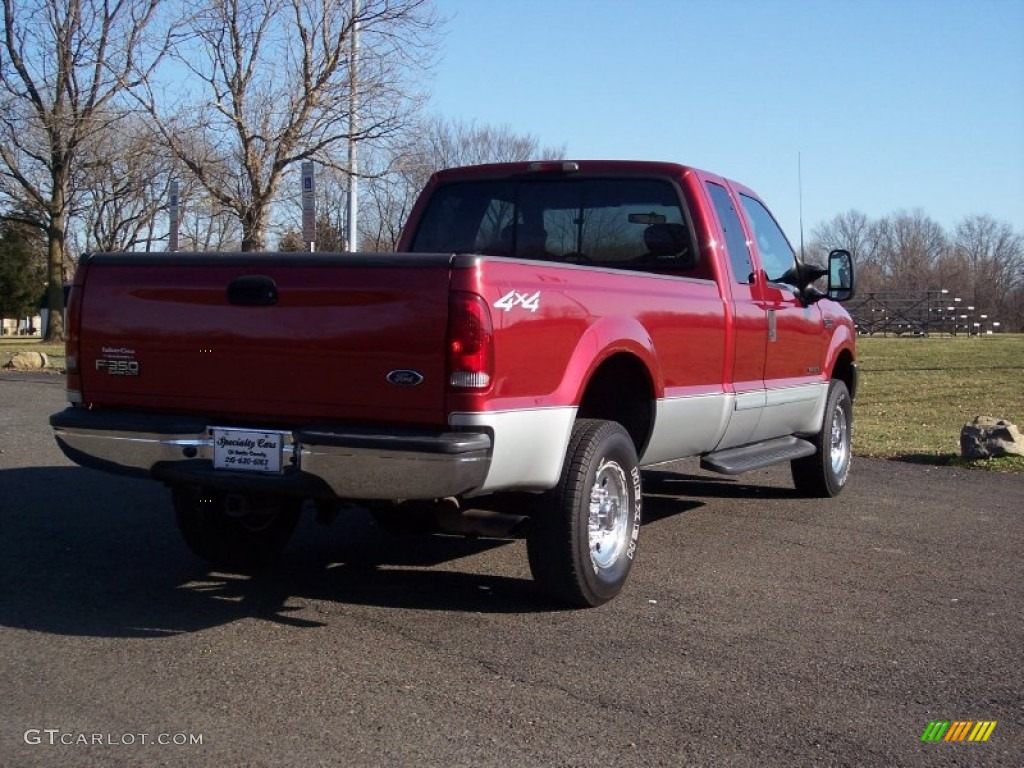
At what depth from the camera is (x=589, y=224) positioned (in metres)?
6.89

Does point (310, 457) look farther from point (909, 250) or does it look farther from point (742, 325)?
point (909, 250)

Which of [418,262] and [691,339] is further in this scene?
[691,339]

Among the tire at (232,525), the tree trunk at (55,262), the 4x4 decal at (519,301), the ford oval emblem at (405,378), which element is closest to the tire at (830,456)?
the tire at (232,525)

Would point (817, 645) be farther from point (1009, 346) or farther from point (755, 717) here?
point (1009, 346)

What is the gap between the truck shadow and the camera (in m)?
5.19

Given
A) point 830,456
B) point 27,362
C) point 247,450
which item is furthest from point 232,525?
point 27,362

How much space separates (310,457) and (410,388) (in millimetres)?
495

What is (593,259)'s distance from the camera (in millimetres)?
6871

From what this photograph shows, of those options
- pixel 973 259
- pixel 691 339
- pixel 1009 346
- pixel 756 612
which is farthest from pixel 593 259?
pixel 973 259

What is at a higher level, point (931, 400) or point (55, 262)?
point (55, 262)

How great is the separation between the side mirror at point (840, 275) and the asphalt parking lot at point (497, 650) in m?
1.78

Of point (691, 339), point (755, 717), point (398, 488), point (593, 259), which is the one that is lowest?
point (755, 717)

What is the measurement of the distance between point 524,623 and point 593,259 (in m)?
2.53

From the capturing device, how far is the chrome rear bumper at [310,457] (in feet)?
14.7
